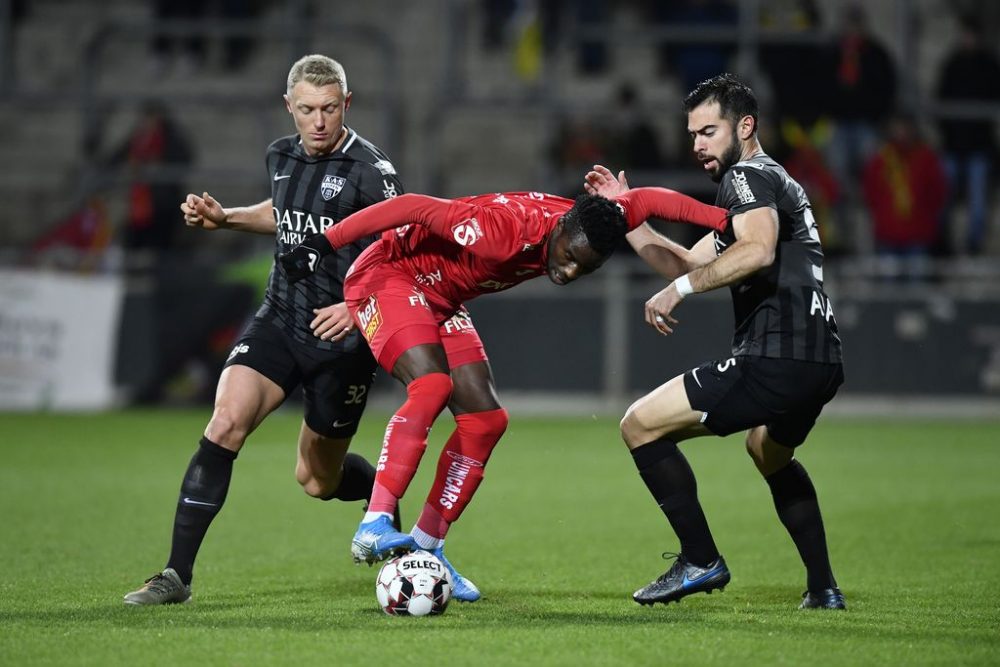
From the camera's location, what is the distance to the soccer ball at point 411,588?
6.00m

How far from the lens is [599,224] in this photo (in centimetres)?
597

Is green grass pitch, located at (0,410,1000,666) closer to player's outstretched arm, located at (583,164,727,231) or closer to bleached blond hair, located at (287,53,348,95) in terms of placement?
player's outstretched arm, located at (583,164,727,231)

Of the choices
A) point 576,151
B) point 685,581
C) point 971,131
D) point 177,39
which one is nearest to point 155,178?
point 177,39

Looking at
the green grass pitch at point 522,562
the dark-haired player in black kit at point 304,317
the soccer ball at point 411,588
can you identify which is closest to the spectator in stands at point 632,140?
the green grass pitch at point 522,562

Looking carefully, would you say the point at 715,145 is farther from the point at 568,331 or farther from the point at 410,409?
the point at 568,331

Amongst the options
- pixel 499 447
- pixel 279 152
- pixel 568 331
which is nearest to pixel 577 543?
pixel 279 152

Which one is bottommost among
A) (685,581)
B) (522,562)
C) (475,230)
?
(522,562)

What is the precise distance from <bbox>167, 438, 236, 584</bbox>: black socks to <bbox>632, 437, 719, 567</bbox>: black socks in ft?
6.03

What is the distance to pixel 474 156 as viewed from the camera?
20172 mm

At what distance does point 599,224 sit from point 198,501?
214 cm

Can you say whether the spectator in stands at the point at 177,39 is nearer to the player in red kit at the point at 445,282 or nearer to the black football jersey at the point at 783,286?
the player in red kit at the point at 445,282

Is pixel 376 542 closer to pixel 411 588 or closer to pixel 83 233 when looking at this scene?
pixel 411 588

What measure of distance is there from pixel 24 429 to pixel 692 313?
23.4 ft

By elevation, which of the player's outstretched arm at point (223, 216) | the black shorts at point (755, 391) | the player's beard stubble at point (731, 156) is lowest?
the black shorts at point (755, 391)
